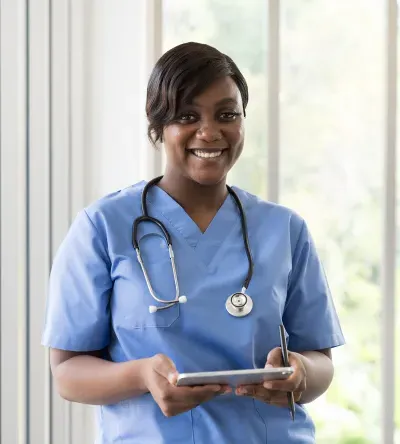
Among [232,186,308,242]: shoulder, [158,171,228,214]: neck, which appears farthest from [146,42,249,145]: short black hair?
[232,186,308,242]: shoulder

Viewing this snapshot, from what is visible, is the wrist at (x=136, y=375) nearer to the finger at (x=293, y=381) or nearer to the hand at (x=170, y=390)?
the hand at (x=170, y=390)

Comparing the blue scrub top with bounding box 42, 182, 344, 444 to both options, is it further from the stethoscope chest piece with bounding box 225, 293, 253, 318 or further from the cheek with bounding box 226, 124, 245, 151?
the cheek with bounding box 226, 124, 245, 151

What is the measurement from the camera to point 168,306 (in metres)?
1.18

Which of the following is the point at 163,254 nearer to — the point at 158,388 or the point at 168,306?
the point at 168,306

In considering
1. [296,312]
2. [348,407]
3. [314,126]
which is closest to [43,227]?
[296,312]

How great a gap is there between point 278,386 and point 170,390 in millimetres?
173

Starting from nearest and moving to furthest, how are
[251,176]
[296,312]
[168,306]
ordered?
1. [168,306]
2. [296,312]
3. [251,176]

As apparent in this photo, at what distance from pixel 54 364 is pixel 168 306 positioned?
0.25 metres

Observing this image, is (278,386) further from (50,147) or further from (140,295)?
(50,147)

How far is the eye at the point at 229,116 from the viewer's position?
4.18 ft

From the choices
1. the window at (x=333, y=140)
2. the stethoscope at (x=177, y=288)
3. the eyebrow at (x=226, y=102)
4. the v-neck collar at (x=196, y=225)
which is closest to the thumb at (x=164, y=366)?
the stethoscope at (x=177, y=288)

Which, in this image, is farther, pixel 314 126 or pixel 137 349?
pixel 314 126

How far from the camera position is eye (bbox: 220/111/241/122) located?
1273 millimetres

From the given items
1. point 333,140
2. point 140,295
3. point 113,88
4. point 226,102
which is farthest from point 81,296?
point 333,140
